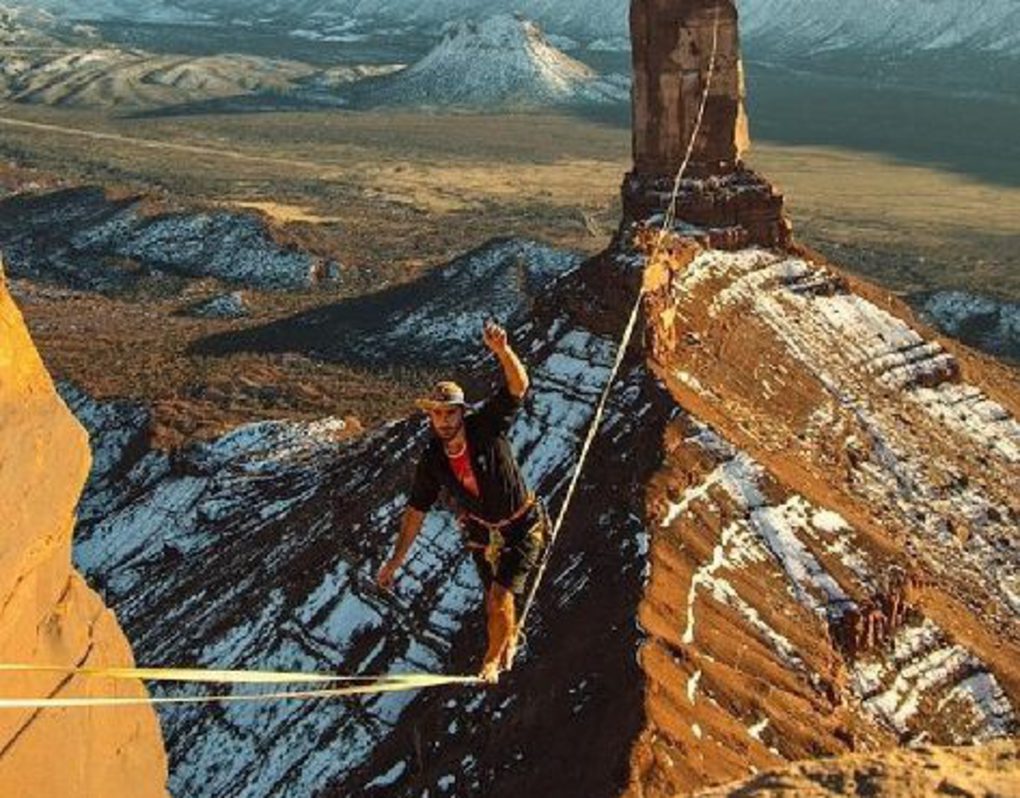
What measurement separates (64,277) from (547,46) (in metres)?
113

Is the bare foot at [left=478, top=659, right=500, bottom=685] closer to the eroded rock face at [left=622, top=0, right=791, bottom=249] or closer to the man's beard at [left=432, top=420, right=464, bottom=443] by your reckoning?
the man's beard at [left=432, top=420, right=464, bottom=443]

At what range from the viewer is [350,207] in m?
115

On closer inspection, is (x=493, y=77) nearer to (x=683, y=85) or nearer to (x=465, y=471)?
(x=683, y=85)

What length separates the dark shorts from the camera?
13.9 metres

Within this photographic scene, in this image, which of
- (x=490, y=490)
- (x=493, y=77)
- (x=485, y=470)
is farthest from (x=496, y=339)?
(x=493, y=77)

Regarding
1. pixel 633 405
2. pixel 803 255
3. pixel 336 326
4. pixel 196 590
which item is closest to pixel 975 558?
pixel 633 405

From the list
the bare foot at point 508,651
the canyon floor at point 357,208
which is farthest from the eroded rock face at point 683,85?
the bare foot at point 508,651

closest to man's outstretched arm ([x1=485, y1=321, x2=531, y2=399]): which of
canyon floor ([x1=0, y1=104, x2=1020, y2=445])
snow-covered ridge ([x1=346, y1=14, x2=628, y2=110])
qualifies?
canyon floor ([x1=0, y1=104, x2=1020, y2=445])

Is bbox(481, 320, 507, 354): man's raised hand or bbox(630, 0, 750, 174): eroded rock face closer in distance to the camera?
bbox(481, 320, 507, 354): man's raised hand

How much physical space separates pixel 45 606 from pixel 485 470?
13.9 ft

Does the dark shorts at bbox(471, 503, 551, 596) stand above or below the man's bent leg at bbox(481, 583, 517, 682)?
above

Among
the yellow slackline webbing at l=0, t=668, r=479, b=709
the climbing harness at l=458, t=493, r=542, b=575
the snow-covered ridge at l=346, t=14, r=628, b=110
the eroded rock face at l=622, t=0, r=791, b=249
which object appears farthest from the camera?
the snow-covered ridge at l=346, t=14, r=628, b=110

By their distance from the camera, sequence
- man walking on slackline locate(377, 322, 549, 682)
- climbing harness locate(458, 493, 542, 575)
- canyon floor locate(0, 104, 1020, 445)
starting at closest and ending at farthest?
man walking on slackline locate(377, 322, 549, 682) → climbing harness locate(458, 493, 542, 575) → canyon floor locate(0, 104, 1020, 445)

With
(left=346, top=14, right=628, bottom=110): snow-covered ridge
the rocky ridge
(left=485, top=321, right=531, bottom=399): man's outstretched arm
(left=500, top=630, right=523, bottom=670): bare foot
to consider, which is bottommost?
the rocky ridge
